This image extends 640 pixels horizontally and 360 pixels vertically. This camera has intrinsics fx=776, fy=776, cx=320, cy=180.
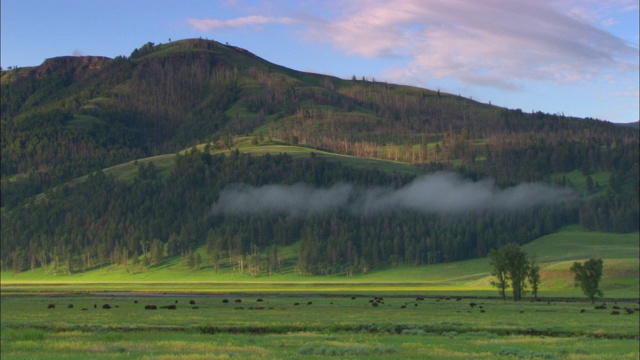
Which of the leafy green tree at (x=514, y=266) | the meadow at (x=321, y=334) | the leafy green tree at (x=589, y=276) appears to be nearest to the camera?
the meadow at (x=321, y=334)

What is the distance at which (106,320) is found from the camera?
69.1 m

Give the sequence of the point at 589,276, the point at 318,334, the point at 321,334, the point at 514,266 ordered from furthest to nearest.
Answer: the point at 514,266 < the point at 589,276 < the point at 321,334 < the point at 318,334

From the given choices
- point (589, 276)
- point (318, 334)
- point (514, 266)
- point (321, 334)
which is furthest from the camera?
point (514, 266)

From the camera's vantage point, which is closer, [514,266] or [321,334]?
[321,334]

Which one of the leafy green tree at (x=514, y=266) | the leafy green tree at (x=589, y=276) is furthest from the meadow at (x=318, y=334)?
the leafy green tree at (x=514, y=266)

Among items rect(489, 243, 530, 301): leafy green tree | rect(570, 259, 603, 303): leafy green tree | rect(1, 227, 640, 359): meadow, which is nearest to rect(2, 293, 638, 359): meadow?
rect(1, 227, 640, 359): meadow

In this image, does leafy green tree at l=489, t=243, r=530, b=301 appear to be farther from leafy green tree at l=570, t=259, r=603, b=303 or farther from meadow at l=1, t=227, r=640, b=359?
meadow at l=1, t=227, r=640, b=359

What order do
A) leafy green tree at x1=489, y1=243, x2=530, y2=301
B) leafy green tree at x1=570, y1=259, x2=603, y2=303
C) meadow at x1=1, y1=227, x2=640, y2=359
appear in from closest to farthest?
meadow at x1=1, y1=227, x2=640, y2=359 < leafy green tree at x1=570, y1=259, x2=603, y2=303 < leafy green tree at x1=489, y1=243, x2=530, y2=301

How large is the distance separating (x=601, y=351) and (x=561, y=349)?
8.71ft

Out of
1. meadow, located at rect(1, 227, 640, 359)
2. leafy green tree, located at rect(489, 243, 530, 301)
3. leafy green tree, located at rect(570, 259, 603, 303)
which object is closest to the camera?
meadow, located at rect(1, 227, 640, 359)

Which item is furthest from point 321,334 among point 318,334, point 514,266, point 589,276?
point 514,266

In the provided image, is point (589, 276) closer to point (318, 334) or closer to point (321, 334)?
point (321, 334)

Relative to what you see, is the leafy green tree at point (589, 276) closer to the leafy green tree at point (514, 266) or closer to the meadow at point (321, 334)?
the leafy green tree at point (514, 266)

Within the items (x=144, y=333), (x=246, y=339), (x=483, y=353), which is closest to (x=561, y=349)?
(x=483, y=353)
